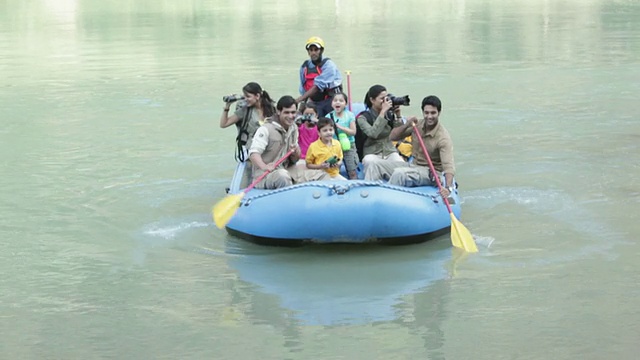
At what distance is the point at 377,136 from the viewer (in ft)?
29.2

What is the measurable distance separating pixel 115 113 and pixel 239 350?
30.3ft

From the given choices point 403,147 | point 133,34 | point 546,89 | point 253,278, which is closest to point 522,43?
point 546,89

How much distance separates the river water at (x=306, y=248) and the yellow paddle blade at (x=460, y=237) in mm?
108

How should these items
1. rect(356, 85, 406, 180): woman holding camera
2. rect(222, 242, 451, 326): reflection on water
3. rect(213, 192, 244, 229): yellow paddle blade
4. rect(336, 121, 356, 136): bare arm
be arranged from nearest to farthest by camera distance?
rect(222, 242, 451, 326): reflection on water, rect(213, 192, 244, 229): yellow paddle blade, rect(356, 85, 406, 180): woman holding camera, rect(336, 121, 356, 136): bare arm

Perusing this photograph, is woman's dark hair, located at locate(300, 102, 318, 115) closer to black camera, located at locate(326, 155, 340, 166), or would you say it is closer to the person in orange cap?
the person in orange cap

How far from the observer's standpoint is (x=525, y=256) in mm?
7965

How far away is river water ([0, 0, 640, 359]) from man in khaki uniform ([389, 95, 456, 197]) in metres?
0.53

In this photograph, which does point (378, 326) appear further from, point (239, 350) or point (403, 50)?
point (403, 50)

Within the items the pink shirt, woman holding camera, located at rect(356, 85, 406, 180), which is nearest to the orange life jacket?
woman holding camera, located at rect(356, 85, 406, 180)

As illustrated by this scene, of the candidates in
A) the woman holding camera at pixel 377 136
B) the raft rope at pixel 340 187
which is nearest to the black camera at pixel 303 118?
the woman holding camera at pixel 377 136

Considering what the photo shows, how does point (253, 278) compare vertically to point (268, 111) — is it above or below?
below

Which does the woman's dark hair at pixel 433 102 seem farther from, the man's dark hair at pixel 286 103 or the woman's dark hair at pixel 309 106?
the woman's dark hair at pixel 309 106

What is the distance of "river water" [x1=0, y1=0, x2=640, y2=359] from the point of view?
6.52 meters

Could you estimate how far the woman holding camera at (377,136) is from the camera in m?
8.68
